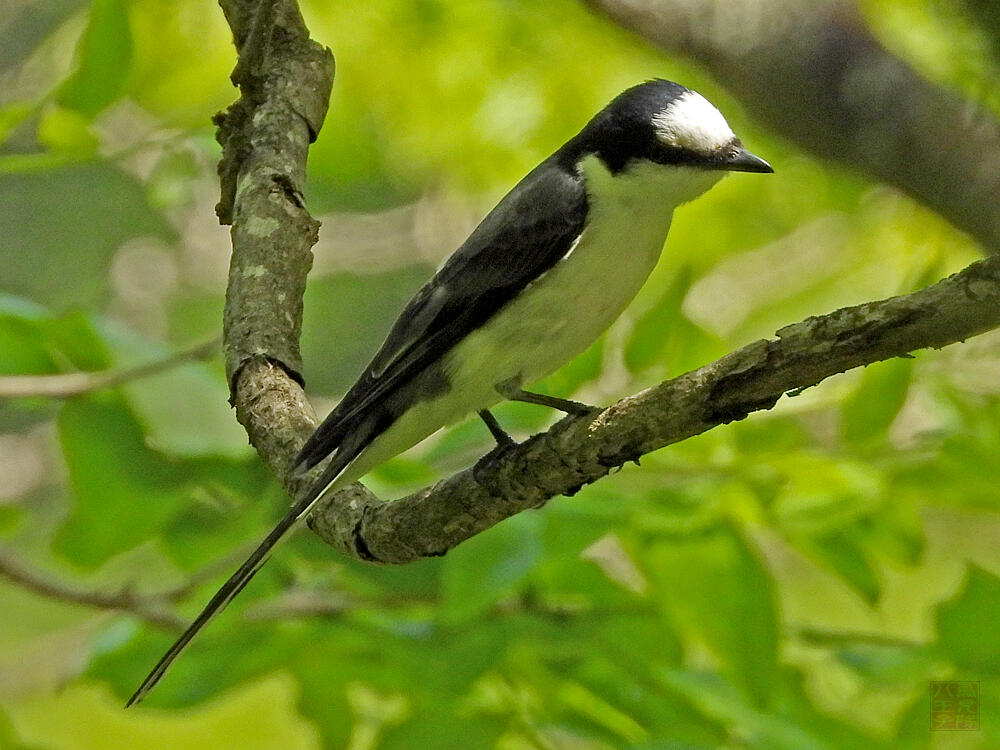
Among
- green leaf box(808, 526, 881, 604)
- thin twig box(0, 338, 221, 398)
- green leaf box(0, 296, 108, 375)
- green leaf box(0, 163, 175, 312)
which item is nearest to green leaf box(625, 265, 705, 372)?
green leaf box(808, 526, 881, 604)

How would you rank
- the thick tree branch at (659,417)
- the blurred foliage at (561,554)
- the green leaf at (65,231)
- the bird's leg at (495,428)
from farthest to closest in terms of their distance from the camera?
the green leaf at (65,231) < the bird's leg at (495,428) < the blurred foliage at (561,554) < the thick tree branch at (659,417)

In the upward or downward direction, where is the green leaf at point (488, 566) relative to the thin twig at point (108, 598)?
downward

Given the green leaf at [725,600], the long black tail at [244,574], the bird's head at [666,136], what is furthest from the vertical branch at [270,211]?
the green leaf at [725,600]

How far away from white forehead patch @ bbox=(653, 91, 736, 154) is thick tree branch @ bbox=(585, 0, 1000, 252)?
0.74 meters

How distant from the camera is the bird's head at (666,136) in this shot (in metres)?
2.85

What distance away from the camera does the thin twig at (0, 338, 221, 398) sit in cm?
270

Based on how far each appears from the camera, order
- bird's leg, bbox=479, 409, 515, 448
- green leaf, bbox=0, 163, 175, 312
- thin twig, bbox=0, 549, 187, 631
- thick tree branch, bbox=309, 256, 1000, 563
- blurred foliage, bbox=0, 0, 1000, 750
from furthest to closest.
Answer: green leaf, bbox=0, 163, 175, 312 → thin twig, bbox=0, 549, 187, 631 → bird's leg, bbox=479, 409, 515, 448 → blurred foliage, bbox=0, 0, 1000, 750 → thick tree branch, bbox=309, 256, 1000, 563

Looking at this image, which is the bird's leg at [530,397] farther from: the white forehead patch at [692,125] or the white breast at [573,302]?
the white forehead patch at [692,125]

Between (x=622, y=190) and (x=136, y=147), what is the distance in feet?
3.69

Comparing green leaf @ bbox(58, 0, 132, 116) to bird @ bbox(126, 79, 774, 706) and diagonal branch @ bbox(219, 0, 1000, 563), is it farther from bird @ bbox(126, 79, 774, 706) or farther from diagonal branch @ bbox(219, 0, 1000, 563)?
bird @ bbox(126, 79, 774, 706)

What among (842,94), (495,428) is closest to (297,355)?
(495,428)

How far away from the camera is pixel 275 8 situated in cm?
294

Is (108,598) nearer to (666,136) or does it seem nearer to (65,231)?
(666,136)

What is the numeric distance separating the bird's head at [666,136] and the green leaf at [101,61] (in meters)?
1.12
